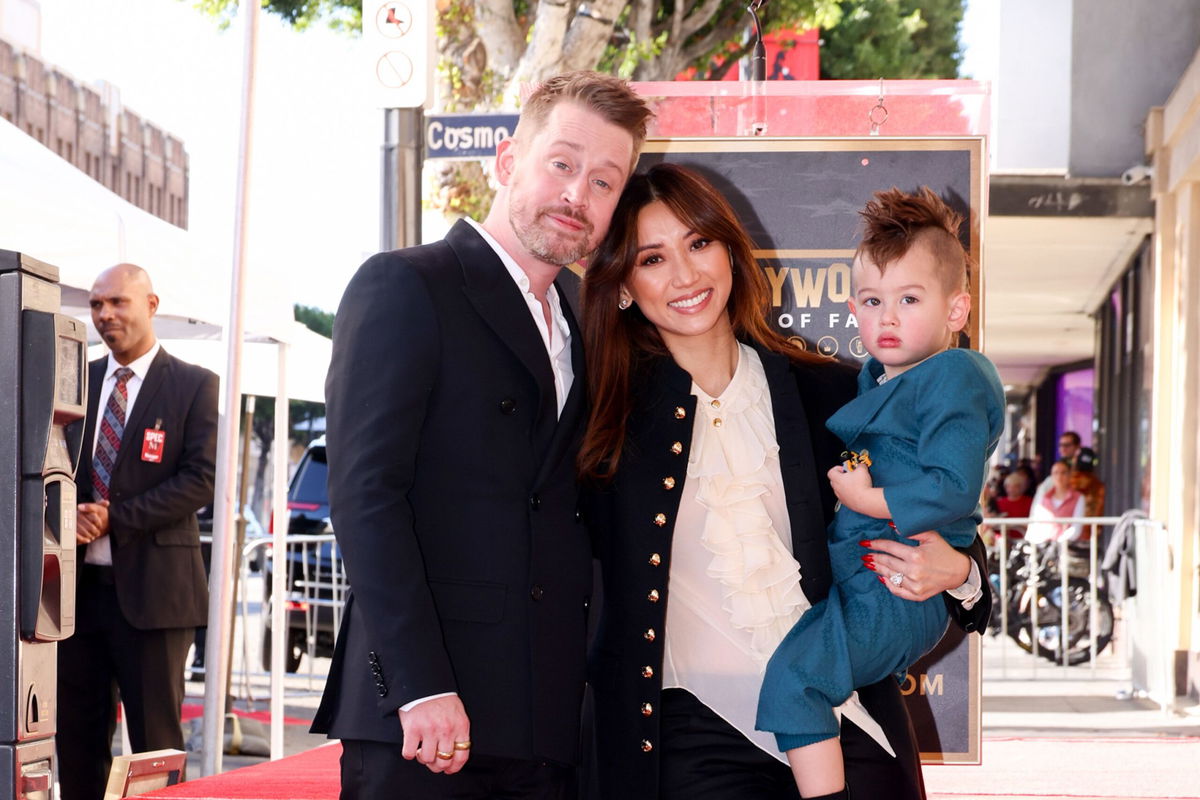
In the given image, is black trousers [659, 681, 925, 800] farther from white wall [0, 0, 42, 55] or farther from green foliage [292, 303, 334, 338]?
green foliage [292, 303, 334, 338]

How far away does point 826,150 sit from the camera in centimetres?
408

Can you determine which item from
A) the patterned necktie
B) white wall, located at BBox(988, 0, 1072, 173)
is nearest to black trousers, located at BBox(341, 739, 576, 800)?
the patterned necktie

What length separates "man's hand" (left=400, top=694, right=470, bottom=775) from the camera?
2.37m

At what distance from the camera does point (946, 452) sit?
2.69 metres

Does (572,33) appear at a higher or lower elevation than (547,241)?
higher

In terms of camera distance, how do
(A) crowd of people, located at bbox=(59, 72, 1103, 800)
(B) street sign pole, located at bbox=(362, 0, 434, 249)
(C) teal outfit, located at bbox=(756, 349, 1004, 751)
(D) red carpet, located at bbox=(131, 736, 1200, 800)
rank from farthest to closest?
(D) red carpet, located at bbox=(131, 736, 1200, 800)
(B) street sign pole, located at bbox=(362, 0, 434, 249)
(C) teal outfit, located at bbox=(756, 349, 1004, 751)
(A) crowd of people, located at bbox=(59, 72, 1103, 800)

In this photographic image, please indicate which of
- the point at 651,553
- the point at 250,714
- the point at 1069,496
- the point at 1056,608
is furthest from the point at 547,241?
the point at 1069,496

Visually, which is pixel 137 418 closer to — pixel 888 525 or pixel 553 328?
pixel 553 328

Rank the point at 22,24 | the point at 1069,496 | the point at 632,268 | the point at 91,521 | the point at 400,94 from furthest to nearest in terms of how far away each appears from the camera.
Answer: the point at 22,24 < the point at 1069,496 < the point at 400,94 < the point at 91,521 < the point at 632,268

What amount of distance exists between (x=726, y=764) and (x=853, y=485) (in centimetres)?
59

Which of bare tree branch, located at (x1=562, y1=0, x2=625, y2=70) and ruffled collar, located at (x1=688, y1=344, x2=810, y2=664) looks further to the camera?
bare tree branch, located at (x1=562, y1=0, x2=625, y2=70)

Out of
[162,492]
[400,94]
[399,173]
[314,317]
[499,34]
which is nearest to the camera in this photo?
[162,492]

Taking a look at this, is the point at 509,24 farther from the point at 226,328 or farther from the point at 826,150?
the point at 826,150

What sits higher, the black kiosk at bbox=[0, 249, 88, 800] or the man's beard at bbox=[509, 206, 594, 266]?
the man's beard at bbox=[509, 206, 594, 266]
